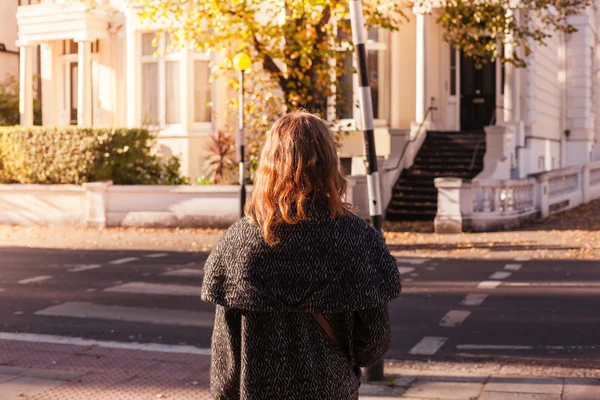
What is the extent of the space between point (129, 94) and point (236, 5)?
10604 mm

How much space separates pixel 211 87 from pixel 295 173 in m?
24.1

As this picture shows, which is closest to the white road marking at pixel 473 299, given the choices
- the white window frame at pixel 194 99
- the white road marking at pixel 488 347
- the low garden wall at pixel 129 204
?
the white road marking at pixel 488 347

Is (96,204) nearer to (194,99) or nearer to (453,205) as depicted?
(194,99)

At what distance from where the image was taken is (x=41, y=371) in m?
7.70

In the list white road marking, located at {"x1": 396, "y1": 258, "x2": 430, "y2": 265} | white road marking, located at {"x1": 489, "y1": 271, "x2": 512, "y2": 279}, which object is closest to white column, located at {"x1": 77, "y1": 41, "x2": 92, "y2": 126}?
white road marking, located at {"x1": 396, "y1": 258, "x2": 430, "y2": 265}

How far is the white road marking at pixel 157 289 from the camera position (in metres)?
11.8

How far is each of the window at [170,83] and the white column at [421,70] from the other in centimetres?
590

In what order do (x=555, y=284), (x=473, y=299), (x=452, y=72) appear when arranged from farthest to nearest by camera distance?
1. (x=452, y=72)
2. (x=555, y=284)
3. (x=473, y=299)

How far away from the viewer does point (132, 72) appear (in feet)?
90.5

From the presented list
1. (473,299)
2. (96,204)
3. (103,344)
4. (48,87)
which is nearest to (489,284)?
(473,299)

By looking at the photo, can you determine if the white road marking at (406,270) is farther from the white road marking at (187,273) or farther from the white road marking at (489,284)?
the white road marking at (187,273)

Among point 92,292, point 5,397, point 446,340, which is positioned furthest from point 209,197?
point 5,397

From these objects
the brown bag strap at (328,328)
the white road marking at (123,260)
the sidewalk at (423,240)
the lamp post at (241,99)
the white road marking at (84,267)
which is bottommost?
the white road marking at (84,267)

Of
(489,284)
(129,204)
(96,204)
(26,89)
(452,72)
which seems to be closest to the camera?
(489,284)
